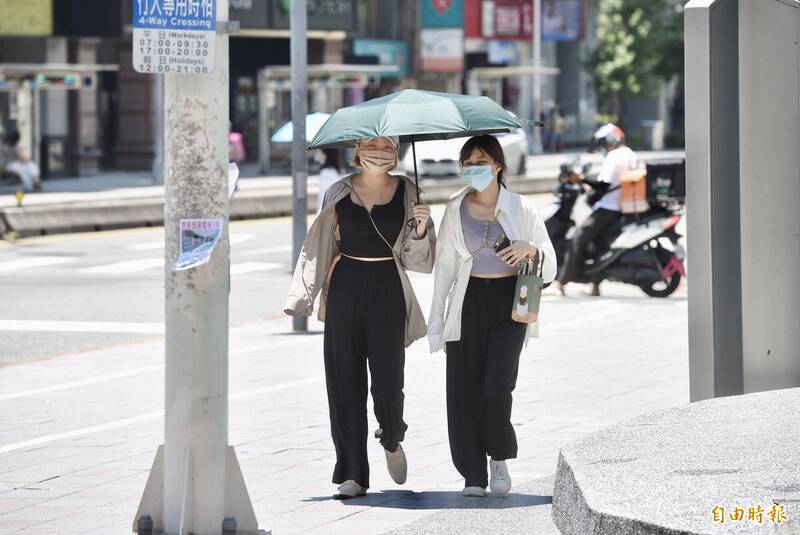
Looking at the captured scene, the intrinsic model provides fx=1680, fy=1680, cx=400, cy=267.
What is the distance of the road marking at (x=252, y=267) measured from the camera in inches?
790

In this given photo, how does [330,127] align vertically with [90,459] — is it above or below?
above

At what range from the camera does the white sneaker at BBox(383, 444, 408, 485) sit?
7.89 m

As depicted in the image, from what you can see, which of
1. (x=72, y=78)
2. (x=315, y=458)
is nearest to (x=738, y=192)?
(x=315, y=458)

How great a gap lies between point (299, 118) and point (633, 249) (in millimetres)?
3826

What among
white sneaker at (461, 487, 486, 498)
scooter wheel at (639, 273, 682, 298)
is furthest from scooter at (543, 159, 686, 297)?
white sneaker at (461, 487, 486, 498)

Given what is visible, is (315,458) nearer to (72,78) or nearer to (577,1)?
(72,78)

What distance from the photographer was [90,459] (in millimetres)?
8758

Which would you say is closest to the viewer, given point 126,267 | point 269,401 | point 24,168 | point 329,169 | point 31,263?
point 269,401

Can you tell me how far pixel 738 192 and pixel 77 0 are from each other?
109 ft

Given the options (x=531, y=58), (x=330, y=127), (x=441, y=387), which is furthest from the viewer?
(x=531, y=58)

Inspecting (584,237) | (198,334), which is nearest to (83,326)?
(584,237)

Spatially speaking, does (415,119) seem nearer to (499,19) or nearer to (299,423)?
(299,423)

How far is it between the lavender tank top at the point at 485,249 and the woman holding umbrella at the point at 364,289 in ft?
0.68

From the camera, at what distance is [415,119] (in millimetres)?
7598
